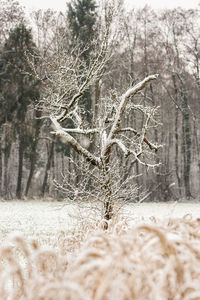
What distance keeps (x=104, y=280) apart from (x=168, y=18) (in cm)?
3058

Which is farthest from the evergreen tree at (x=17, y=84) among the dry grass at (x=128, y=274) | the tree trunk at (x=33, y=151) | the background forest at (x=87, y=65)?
the dry grass at (x=128, y=274)

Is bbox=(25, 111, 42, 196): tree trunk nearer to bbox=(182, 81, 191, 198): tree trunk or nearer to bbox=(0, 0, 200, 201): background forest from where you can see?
bbox=(0, 0, 200, 201): background forest

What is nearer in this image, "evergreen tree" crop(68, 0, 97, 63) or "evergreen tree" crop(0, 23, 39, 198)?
"evergreen tree" crop(0, 23, 39, 198)

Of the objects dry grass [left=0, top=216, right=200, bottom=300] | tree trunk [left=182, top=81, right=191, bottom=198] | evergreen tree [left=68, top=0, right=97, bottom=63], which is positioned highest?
evergreen tree [left=68, top=0, right=97, bottom=63]

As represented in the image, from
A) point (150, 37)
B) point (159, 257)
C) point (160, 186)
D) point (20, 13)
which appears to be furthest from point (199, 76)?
point (159, 257)

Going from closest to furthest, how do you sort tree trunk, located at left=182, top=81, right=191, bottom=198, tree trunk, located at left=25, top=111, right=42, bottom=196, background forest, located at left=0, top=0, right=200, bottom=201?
1. background forest, located at left=0, top=0, right=200, bottom=201
2. tree trunk, located at left=25, top=111, right=42, bottom=196
3. tree trunk, located at left=182, top=81, right=191, bottom=198

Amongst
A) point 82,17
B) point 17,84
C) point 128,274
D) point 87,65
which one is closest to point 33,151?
point 17,84

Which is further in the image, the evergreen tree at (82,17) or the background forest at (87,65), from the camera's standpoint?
the evergreen tree at (82,17)

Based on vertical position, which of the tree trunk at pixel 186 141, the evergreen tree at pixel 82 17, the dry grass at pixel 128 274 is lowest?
the dry grass at pixel 128 274

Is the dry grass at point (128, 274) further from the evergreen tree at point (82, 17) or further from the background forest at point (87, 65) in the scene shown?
the evergreen tree at point (82, 17)

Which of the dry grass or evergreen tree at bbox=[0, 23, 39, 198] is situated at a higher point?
evergreen tree at bbox=[0, 23, 39, 198]

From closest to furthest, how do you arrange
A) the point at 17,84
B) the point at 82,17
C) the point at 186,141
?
the point at 17,84, the point at 82,17, the point at 186,141

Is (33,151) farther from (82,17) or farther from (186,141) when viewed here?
(186,141)

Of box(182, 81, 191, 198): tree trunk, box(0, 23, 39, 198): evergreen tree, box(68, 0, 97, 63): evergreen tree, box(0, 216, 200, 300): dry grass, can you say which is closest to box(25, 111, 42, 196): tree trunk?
box(0, 23, 39, 198): evergreen tree
